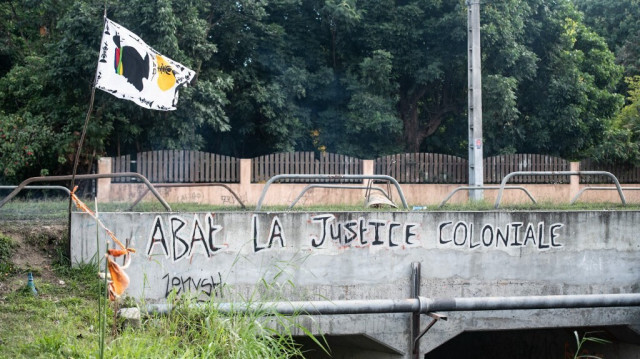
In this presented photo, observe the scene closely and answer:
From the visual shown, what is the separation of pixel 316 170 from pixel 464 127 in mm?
7101

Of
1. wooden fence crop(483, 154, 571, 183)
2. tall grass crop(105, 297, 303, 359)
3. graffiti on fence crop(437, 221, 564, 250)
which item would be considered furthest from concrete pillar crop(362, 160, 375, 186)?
tall grass crop(105, 297, 303, 359)

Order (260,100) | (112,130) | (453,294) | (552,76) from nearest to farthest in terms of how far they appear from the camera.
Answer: (453,294)
(112,130)
(260,100)
(552,76)

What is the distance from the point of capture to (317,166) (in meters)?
17.5

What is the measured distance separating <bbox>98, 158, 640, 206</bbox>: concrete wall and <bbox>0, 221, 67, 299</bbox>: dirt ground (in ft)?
18.4

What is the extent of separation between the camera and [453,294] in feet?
33.2

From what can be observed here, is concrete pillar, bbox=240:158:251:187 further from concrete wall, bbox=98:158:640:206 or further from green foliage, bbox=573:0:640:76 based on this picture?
green foliage, bbox=573:0:640:76

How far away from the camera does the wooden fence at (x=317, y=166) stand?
1648cm

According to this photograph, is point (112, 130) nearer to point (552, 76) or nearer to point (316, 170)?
point (316, 170)

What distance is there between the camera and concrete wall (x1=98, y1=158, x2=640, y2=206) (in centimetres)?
1591

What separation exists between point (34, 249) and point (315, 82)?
12.5 m

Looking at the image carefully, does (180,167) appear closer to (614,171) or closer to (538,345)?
(538,345)

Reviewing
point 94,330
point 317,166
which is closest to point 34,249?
point 94,330

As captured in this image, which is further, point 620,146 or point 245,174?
point 620,146

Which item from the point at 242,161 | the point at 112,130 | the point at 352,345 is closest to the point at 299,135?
the point at 242,161
